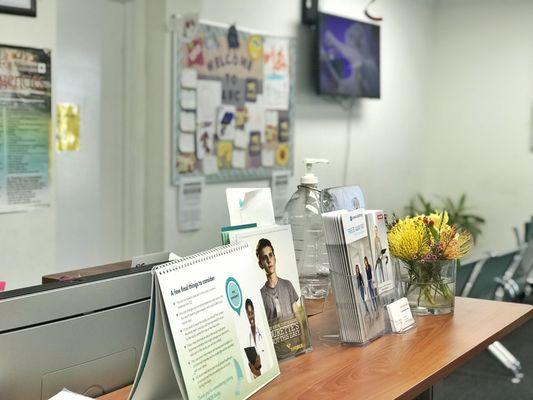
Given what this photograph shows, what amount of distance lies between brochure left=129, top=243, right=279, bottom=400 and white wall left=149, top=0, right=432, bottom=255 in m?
2.68

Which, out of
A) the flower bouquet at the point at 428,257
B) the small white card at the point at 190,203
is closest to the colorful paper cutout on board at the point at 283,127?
the small white card at the point at 190,203

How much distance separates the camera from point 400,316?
1.80 m

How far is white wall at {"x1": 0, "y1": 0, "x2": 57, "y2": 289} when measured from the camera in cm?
312

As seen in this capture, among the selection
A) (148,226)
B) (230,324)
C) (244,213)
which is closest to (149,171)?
(148,226)

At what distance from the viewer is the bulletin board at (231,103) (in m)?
4.08

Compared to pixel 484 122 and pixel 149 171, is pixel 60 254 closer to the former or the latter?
pixel 149 171

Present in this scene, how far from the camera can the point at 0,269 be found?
3164mm

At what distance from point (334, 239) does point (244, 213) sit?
9.0 inches

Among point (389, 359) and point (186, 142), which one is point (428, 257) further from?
point (186, 142)

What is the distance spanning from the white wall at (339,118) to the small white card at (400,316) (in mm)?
2386

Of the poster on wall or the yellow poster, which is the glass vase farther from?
the yellow poster

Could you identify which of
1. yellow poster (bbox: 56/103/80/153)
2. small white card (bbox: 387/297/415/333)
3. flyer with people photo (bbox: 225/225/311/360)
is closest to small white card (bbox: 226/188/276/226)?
flyer with people photo (bbox: 225/225/311/360)

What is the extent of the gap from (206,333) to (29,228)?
7.22ft

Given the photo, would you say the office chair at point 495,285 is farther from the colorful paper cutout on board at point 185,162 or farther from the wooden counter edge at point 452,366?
the wooden counter edge at point 452,366
